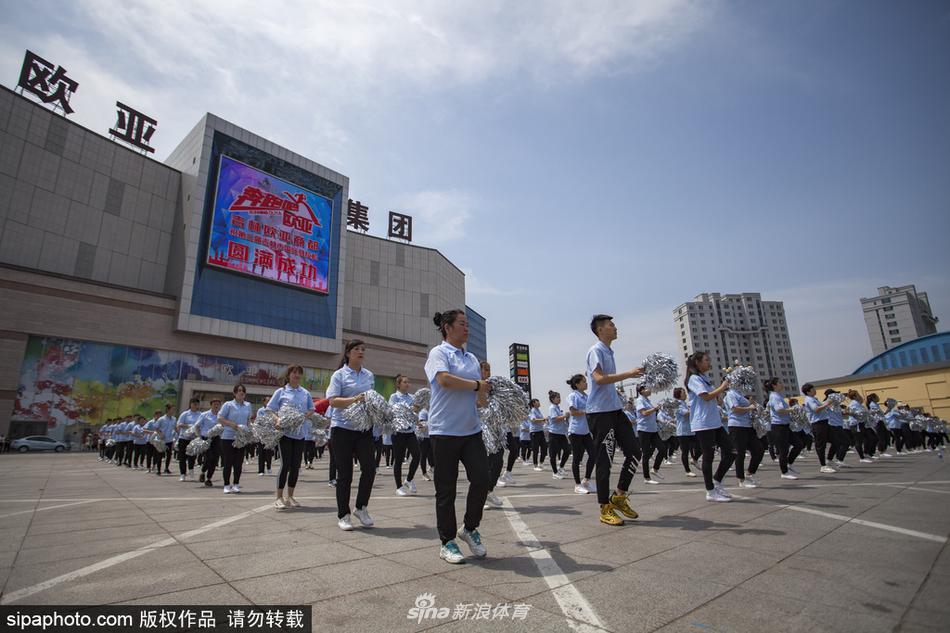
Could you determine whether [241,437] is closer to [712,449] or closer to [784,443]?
[712,449]

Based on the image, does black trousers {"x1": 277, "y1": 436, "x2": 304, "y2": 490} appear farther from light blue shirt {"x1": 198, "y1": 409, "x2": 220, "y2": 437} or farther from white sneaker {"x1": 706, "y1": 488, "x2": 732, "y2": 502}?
white sneaker {"x1": 706, "y1": 488, "x2": 732, "y2": 502}

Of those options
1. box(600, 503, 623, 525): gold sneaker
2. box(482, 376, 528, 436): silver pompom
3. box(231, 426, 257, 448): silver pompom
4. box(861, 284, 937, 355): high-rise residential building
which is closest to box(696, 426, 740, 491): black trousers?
box(600, 503, 623, 525): gold sneaker

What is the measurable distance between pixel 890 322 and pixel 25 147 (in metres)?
187

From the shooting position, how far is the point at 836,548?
12.5ft

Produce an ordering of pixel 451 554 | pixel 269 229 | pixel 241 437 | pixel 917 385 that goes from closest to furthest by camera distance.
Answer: pixel 451 554 < pixel 241 437 < pixel 917 385 < pixel 269 229

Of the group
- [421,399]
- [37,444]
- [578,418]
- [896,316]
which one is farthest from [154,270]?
[896,316]

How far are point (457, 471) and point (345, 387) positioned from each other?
2391 millimetres

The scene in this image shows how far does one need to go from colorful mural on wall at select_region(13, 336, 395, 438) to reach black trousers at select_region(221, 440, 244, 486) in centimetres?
2945

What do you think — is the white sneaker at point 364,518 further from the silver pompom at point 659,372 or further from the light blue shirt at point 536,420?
the light blue shirt at point 536,420

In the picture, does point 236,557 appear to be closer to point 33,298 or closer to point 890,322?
point 33,298

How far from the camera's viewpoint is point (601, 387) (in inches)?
222

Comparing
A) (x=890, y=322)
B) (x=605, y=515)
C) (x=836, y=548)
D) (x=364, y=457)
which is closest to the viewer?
(x=836, y=548)

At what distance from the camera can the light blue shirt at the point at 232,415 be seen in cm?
953

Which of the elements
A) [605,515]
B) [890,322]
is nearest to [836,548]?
[605,515]
